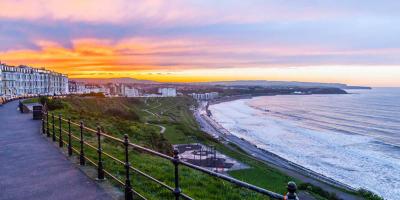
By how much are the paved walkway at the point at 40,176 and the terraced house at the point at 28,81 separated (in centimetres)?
6777

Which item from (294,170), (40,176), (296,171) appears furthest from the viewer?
(294,170)

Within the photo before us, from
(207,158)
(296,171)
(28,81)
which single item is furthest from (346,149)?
(28,81)

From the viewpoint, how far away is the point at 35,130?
18562 millimetres

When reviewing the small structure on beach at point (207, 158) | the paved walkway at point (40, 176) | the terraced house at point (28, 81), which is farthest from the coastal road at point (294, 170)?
the terraced house at point (28, 81)

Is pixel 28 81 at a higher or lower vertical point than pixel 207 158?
higher

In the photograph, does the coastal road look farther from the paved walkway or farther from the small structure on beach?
the paved walkway

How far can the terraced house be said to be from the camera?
273ft

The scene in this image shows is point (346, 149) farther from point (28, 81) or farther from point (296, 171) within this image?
point (28, 81)

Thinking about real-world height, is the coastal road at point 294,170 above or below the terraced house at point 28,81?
below

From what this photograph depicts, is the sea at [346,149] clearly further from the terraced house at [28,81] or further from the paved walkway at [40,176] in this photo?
the terraced house at [28,81]

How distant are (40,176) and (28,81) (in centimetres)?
10247

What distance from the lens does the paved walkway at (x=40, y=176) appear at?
Answer: 738 cm

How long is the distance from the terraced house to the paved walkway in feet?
222

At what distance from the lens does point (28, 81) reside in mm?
101250
